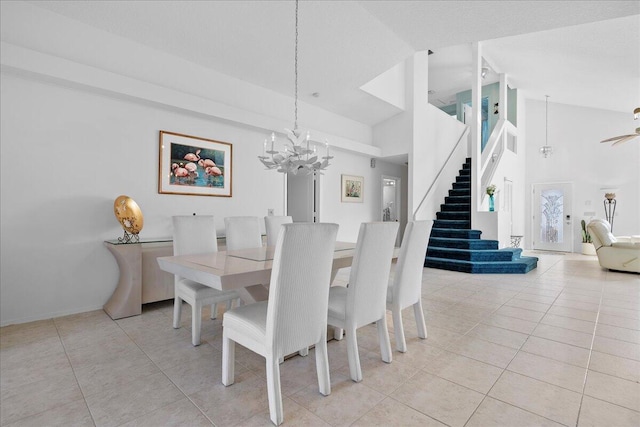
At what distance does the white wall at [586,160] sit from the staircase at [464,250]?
11.4ft

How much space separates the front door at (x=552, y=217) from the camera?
8578 millimetres

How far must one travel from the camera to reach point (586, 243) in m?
8.10

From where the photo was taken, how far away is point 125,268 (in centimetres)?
326

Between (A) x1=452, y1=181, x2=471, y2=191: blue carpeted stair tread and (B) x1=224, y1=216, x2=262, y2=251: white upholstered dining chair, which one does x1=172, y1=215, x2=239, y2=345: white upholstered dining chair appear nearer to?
(B) x1=224, y1=216, x2=262, y2=251: white upholstered dining chair

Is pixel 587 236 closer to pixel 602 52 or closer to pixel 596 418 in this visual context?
pixel 602 52

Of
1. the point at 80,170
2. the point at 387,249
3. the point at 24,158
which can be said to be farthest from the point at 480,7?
the point at 24,158

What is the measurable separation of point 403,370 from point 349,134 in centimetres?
509

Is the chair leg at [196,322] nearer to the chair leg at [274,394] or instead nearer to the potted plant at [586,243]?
the chair leg at [274,394]

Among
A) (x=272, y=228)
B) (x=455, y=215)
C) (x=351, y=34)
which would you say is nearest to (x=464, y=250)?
(x=455, y=215)

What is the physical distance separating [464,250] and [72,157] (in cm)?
613

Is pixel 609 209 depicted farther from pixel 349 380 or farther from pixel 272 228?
pixel 349 380

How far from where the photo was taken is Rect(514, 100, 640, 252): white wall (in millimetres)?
7707

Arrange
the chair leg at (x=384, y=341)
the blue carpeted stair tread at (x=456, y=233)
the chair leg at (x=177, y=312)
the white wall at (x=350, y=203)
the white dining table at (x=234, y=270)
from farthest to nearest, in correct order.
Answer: the blue carpeted stair tread at (x=456, y=233) → the white wall at (x=350, y=203) → the chair leg at (x=177, y=312) → the chair leg at (x=384, y=341) → the white dining table at (x=234, y=270)

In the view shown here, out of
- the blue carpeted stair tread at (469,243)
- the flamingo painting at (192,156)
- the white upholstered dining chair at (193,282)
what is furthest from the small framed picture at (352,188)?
the white upholstered dining chair at (193,282)
